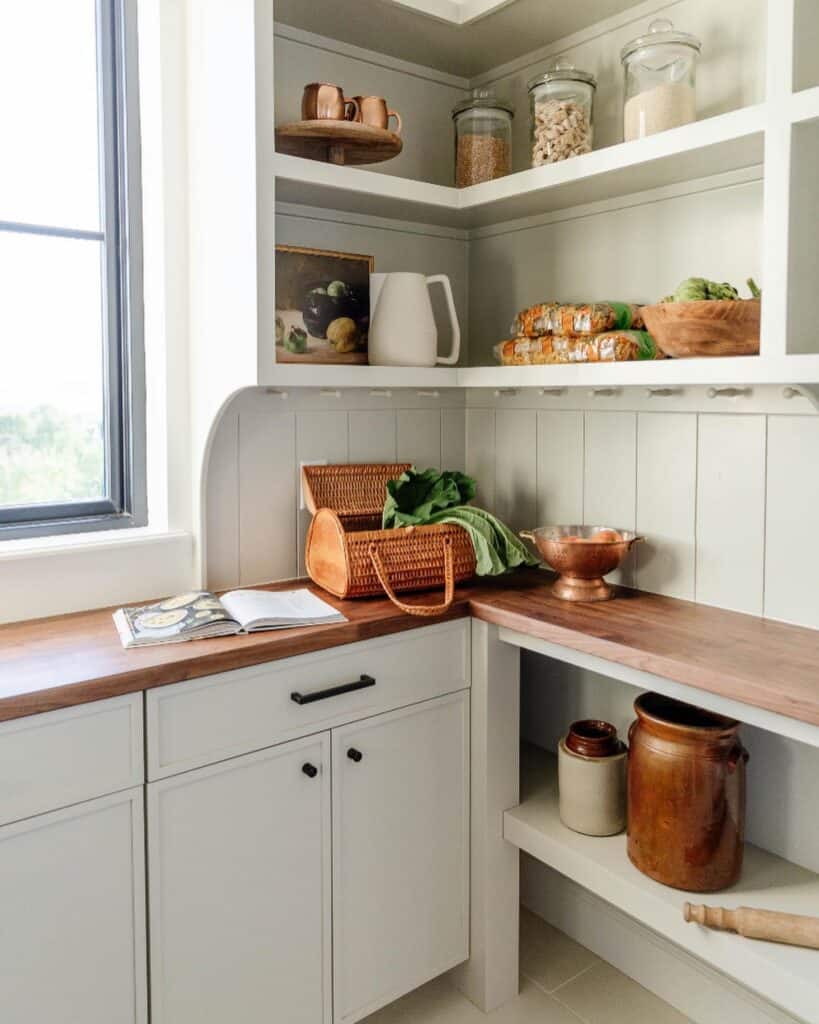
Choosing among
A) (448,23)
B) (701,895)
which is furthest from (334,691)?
(448,23)

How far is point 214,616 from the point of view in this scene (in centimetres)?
171

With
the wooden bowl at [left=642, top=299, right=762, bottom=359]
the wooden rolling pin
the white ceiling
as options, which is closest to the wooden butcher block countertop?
the wooden rolling pin

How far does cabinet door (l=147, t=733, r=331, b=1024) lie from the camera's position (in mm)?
1546

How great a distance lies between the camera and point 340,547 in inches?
75.2

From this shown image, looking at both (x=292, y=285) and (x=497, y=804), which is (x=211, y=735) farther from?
(x=292, y=285)

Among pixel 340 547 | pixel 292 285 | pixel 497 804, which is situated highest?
pixel 292 285

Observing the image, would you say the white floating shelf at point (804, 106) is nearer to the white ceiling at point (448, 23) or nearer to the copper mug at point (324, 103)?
the white ceiling at point (448, 23)

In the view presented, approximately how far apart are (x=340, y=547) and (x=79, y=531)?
576 mm

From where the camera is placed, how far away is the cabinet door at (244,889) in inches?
60.9

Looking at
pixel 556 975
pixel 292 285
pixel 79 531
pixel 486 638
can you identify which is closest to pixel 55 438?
pixel 79 531

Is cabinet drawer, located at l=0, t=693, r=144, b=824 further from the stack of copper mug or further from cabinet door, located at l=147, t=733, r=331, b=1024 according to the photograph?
the stack of copper mug

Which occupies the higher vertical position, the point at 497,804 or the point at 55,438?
the point at 55,438

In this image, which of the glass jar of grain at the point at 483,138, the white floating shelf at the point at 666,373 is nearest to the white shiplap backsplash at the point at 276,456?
the white floating shelf at the point at 666,373

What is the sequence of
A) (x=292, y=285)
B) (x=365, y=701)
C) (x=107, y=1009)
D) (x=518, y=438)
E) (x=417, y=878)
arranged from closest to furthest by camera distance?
(x=107, y=1009) → (x=365, y=701) → (x=417, y=878) → (x=292, y=285) → (x=518, y=438)
